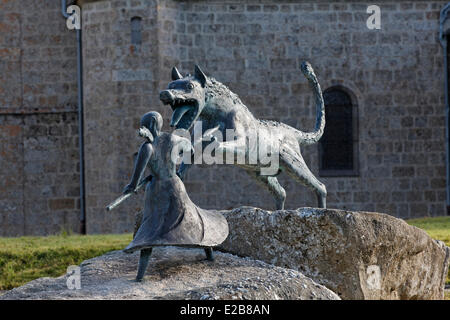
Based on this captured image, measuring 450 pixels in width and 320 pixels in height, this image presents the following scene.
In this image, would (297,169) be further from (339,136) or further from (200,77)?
(339,136)

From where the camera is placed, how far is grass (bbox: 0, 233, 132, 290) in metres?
11.5

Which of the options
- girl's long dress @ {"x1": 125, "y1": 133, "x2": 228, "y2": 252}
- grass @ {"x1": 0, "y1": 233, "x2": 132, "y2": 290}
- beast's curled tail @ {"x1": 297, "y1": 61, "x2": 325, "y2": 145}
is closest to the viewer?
girl's long dress @ {"x1": 125, "y1": 133, "x2": 228, "y2": 252}

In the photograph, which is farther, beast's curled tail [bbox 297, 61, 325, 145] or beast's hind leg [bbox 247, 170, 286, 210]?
beast's curled tail [bbox 297, 61, 325, 145]

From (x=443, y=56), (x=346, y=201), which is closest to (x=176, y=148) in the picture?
(x=346, y=201)

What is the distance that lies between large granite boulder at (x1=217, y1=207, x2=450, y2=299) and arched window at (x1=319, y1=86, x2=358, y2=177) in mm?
9841

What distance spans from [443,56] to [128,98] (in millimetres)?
6385

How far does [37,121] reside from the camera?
18.7m

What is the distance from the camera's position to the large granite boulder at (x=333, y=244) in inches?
310

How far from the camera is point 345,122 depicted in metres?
18.2

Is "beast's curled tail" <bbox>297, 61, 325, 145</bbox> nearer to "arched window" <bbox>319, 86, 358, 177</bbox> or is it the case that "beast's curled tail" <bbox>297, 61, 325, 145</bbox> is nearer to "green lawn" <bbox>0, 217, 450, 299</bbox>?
"green lawn" <bbox>0, 217, 450, 299</bbox>

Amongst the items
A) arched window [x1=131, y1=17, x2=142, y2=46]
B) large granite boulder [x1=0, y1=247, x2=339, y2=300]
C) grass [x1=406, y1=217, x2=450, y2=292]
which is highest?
arched window [x1=131, y1=17, x2=142, y2=46]

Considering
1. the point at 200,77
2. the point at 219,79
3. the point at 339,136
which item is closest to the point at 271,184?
the point at 200,77

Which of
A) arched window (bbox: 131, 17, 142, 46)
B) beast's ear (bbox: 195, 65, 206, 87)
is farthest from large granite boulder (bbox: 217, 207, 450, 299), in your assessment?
arched window (bbox: 131, 17, 142, 46)

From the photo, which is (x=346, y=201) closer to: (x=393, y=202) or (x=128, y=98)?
(x=393, y=202)
